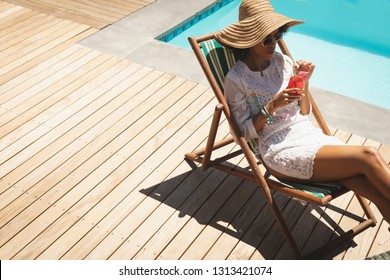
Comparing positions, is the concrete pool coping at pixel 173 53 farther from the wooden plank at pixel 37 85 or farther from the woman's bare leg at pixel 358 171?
the woman's bare leg at pixel 358 171

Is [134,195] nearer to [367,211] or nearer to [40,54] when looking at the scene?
[367,211]

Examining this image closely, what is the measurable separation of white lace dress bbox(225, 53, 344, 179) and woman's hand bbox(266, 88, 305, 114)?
0.60 ft

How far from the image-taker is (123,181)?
A: 12.7 feet

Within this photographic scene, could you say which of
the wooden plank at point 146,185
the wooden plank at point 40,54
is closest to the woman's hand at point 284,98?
the wooden plank at point 146,185

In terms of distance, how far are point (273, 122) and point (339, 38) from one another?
4.79m

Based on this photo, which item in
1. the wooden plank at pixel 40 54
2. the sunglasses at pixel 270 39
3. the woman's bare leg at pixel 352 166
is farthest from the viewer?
the wooden plank at pixel 40 54

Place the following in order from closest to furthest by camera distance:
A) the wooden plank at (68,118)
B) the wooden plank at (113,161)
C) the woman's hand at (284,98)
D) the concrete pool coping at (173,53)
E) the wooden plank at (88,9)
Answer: the woman's hand at (284,98), the wooden plank at (113,161), the wooden plank at (68,118), the concrete pool coping at (173,53), the wooden plank at (88,9)

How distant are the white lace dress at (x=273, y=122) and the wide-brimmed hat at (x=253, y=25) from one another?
20cm

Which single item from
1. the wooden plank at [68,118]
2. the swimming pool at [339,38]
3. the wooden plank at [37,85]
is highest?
the wooden plank at [37,85]

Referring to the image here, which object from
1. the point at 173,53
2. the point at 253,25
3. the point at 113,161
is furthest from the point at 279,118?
the point at 173,53

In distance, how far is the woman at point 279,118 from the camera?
3.01 meters

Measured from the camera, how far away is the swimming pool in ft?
21.7

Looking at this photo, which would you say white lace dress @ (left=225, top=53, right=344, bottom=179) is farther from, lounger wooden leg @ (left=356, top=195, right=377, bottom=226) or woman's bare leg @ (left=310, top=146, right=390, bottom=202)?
lounger wooden leg @ (left=356, top=195, right=377, bottom=226)
